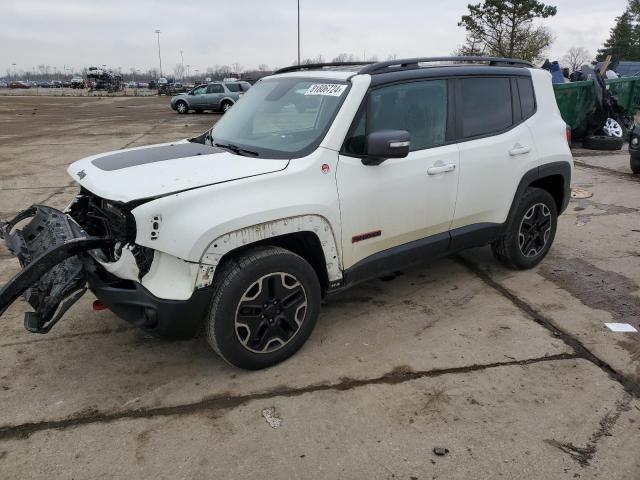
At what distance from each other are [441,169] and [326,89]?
1006 millimetres

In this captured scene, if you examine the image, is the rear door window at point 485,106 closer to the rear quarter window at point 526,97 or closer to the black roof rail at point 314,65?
the rear quarter window at point 526,97

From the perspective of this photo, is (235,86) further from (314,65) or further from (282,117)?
(282,117)

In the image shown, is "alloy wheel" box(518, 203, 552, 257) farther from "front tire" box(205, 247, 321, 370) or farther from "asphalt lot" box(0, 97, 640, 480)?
"front tire" box(205, 247, 321, 370)

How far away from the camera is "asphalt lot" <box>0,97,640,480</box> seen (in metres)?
2.52

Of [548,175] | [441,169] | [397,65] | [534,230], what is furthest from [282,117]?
[534,230]

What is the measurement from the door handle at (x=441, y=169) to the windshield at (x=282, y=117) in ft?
2.75

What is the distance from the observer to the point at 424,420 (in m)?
2.79

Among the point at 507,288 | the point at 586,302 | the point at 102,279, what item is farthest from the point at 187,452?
the point at 586,302

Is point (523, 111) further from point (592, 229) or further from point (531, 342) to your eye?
point (592, 229)

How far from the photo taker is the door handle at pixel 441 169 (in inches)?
145

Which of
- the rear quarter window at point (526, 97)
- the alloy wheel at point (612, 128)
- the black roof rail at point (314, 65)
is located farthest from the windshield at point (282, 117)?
the alloy wheel at point (612, 128)

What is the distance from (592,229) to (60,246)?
5.74 m

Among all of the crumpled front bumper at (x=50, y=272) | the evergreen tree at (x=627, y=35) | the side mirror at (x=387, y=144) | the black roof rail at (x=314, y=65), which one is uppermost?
the evergreen tree at (x=627, y=35)

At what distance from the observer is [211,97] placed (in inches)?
1021
